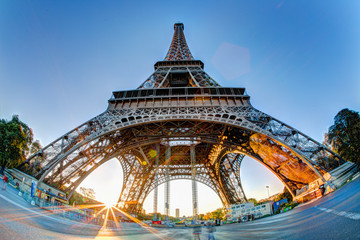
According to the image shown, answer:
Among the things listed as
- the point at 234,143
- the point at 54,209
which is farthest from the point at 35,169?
the point at 234,143

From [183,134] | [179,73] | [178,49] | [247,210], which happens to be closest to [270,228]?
[183,134]

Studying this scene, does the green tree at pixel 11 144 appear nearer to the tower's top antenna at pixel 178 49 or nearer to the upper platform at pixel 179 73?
the upper platform at pixel 179 73

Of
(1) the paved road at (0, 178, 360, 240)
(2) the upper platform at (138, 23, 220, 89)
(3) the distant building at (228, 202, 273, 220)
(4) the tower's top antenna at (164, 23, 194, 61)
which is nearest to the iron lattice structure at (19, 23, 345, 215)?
(2) the upper platform at (138, 23, 220, 89)

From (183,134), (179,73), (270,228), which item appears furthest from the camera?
(179,73)

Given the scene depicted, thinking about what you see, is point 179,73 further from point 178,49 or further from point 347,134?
point 347,134

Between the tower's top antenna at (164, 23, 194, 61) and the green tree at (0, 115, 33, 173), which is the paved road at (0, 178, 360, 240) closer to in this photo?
the green tree at (0, 115, 33, 173)
